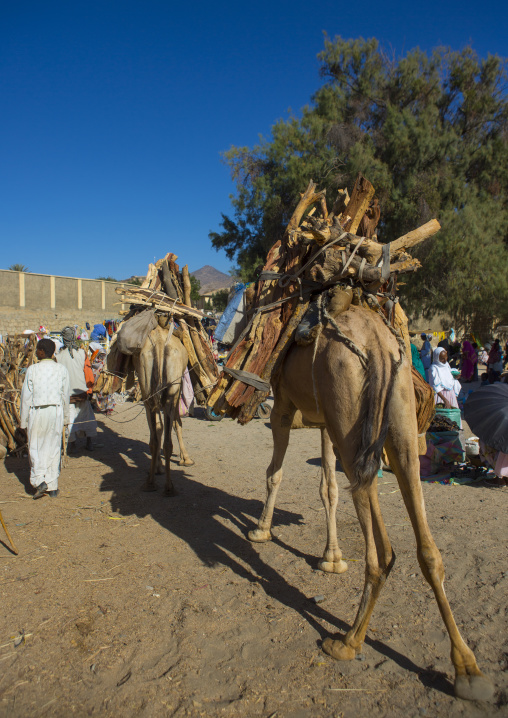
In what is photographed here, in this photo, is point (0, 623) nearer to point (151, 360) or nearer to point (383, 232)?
point (151, 360)

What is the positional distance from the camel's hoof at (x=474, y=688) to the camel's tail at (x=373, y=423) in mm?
1159

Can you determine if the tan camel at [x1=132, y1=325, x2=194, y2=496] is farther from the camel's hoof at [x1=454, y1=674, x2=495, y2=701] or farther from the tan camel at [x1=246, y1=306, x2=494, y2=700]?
the camel's hoof at [x1=454, y1=674, x2=495, y2=701]

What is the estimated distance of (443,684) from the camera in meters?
2.67

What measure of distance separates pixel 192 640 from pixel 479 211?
24458mm

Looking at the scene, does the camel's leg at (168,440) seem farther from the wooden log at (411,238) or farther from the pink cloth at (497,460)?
the pink cloth at (497,460)

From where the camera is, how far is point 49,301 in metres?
33.4

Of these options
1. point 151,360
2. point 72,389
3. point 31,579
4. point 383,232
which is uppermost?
point 383,232

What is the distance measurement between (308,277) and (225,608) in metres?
2.59

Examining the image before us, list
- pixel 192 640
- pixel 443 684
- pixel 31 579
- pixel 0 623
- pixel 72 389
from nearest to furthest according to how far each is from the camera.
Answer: pixel 443 684 < pixel 192 640 < pixel 0 623 < pixel 31 579 < pixel 72 389

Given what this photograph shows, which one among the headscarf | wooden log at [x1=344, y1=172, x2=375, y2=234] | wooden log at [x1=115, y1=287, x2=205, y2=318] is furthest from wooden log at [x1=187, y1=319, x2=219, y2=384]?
wooden log at [x1=344, y1=172, x2=375, y2=234]

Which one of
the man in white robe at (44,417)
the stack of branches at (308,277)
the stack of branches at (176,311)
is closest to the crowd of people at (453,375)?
the stack of branches at (308,277)

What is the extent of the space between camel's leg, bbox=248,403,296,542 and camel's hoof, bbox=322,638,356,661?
5.38 feet

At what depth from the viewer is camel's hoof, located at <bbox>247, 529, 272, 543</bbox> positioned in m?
4.59

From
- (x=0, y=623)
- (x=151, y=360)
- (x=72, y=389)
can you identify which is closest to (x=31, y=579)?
(x=0, y=623)
